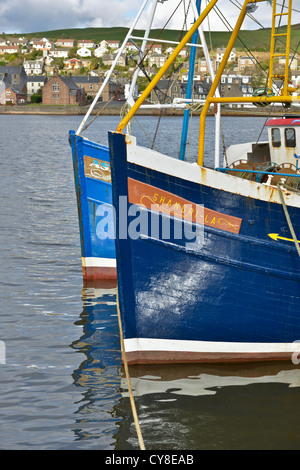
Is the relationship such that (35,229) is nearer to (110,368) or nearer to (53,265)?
(53,265)

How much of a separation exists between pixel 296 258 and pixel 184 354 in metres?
2.33

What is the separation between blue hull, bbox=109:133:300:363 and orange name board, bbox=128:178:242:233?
4cm

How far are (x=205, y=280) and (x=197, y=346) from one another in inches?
45.3

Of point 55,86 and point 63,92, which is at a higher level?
point 55,86

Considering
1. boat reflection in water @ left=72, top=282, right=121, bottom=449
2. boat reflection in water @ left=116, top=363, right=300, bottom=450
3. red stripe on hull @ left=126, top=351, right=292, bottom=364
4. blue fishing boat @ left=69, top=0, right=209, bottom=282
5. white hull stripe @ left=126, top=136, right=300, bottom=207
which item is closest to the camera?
boat reflection in water @ left=116, top=363, right=300, bottom=450

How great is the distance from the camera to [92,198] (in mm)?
15727

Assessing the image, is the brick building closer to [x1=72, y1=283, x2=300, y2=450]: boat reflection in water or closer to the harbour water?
the harbour water

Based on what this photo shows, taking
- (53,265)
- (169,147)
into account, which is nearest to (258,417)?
(53,265)

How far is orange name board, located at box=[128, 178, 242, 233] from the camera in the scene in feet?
32.0

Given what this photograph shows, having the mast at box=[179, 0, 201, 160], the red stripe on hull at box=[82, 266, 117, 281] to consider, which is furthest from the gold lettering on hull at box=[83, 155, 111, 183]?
the red stripe on hull at box=[82, 266, 117, 281]

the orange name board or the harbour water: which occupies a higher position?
the orange name board

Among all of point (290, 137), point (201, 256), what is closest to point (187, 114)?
point (290, 137)

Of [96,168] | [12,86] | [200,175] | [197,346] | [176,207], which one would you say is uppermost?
[12,86]

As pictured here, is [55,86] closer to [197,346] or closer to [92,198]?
[92,198]
